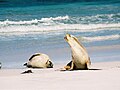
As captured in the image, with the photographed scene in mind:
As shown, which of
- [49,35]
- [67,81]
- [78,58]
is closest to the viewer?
[67,81]

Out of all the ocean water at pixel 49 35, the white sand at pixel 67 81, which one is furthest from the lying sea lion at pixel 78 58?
the ocean water at pixel 49 35

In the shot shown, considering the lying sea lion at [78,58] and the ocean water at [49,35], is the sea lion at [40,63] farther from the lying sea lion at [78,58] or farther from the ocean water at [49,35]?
the lying sea lion at [78,58]

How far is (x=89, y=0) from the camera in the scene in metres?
39.8

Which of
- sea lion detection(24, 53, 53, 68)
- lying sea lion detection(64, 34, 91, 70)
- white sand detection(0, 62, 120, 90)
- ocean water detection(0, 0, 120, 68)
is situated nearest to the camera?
white sand detection(0, 62, 120, 90)

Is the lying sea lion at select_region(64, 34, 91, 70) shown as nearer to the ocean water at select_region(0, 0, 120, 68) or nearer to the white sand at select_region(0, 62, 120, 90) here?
the white sand at select_region(0, 62, 120, 90)

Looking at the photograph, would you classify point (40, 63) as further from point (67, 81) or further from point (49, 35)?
point (49, 35)

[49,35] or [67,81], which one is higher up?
[49,35]

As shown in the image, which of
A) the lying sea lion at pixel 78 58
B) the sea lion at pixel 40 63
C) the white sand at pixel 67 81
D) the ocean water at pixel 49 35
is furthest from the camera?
the ocean water at pixel 49 35

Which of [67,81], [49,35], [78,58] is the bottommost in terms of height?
[67,81]

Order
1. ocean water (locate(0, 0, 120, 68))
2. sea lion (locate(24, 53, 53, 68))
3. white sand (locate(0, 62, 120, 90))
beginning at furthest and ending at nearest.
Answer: ocean water (locate(0, 0, 120, 68))
sea lion (locate(24, 53, 53, 68))
white sand (locate(0, 62, 120, 90))

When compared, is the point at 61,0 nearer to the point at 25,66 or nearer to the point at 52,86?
the point at 25,66

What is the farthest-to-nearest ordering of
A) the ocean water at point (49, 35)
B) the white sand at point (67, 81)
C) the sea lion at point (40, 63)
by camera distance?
the ocean water at point (49, 35)
the sea lion at point (40, 63)
the white sand at point (67, 81)

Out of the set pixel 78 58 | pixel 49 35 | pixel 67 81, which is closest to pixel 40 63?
pixel 78 58

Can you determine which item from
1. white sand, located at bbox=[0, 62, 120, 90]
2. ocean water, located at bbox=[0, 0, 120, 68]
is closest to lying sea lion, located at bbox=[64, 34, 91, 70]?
white sand, located at bbox=[0, 62, 120, 90]
